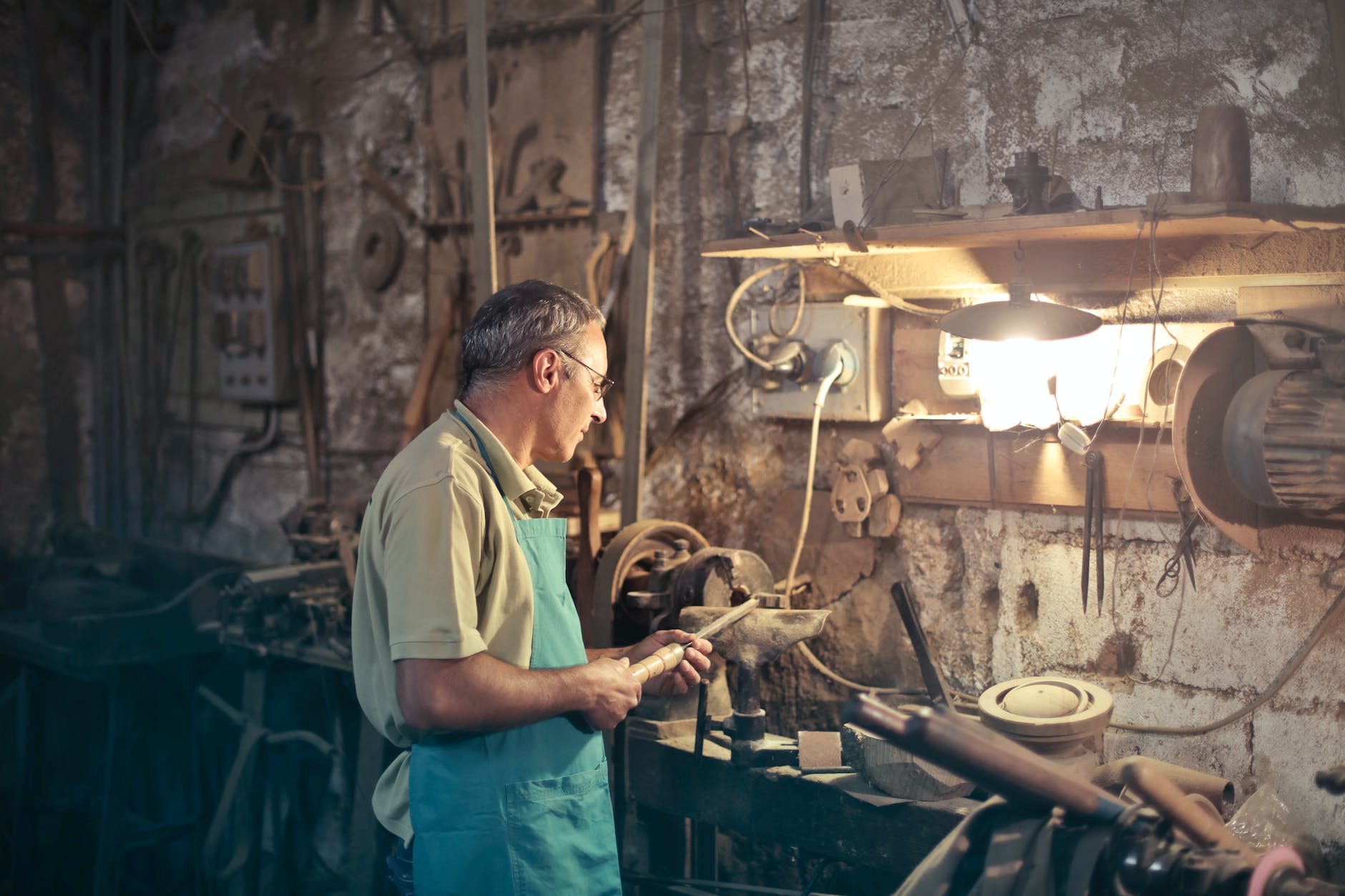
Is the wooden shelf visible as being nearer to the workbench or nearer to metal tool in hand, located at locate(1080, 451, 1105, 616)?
metal tool in hand, located at locate(1080, 451, 1105, 616)

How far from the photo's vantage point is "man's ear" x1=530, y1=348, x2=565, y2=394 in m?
1.95

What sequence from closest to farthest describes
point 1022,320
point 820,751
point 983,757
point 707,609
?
point 983,757, point 1022,320, point 820,751, point 707,609

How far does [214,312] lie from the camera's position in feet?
16.7

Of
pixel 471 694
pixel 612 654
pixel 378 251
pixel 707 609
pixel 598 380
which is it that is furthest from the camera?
pixel 378 251

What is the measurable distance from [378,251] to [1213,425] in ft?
10.1

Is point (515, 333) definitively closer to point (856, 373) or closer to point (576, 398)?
point (576, 398)

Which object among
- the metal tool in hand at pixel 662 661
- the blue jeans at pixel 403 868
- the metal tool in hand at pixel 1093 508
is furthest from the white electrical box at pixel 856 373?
the blue jeans at pixel 403 868

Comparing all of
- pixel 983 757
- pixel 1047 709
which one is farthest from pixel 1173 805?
pixel 1047 709

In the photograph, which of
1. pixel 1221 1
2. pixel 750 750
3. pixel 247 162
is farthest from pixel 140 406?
pixel 1221 1

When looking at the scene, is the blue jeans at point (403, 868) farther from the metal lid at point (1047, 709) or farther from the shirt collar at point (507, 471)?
the metal lid at point (1047, 709)

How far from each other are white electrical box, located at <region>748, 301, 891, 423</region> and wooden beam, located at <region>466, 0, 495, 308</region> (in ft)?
3.02

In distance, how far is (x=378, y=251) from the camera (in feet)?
14.1

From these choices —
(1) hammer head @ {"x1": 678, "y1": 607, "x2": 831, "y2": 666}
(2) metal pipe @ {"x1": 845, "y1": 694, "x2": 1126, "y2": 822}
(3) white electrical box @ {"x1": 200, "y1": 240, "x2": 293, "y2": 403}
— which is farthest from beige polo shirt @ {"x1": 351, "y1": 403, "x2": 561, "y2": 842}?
(3) white electrical box @ {"x1": 200, "y1": 240, "x2": 293, "y2": 403}

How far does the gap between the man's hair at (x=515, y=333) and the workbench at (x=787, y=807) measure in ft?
3.71
